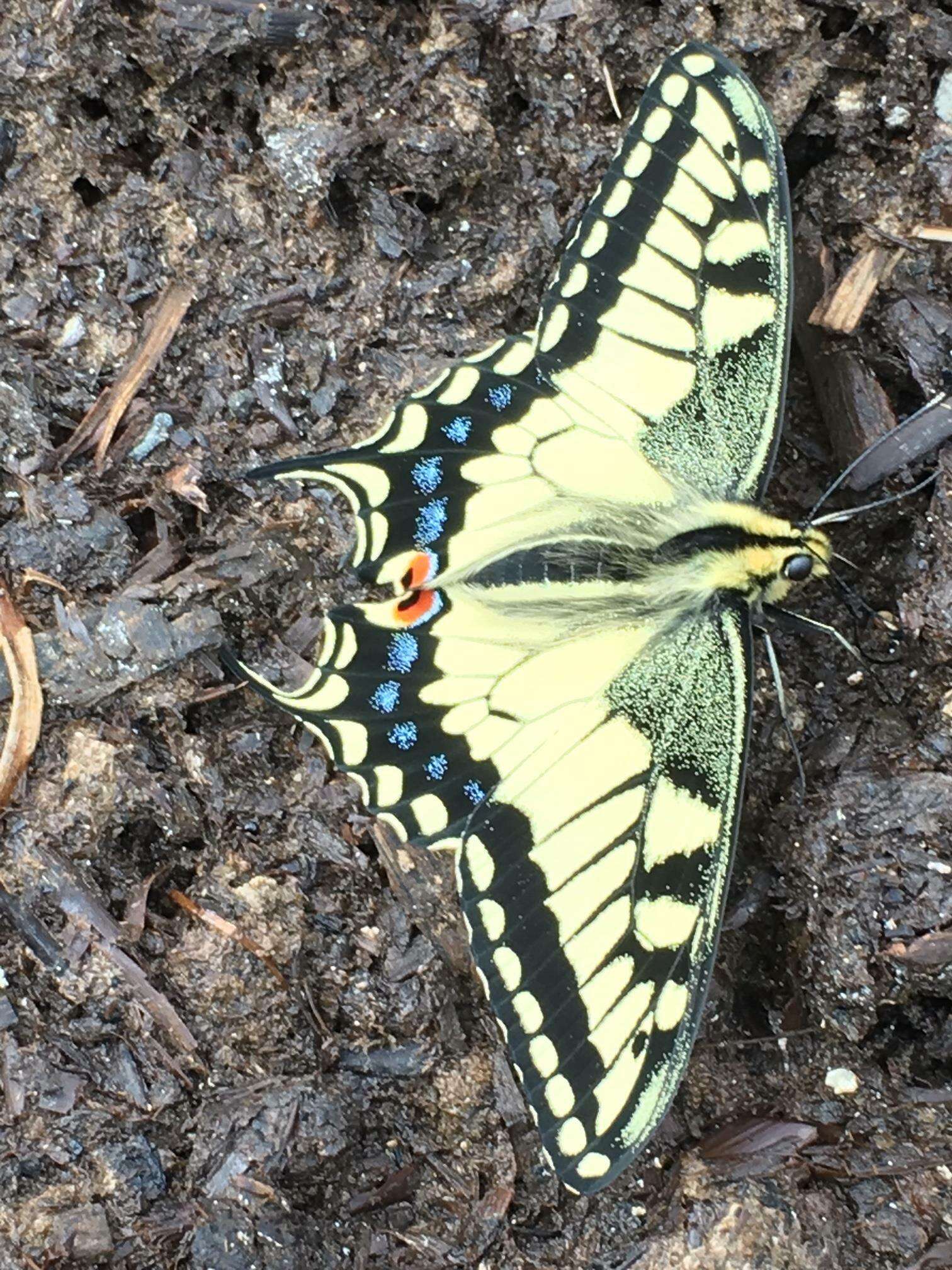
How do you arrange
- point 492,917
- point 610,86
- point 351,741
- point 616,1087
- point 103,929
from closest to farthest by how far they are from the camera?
1. point 616,1087
2. point 492,917
3. point 351,741
4. point 103,929
5. point 610,86

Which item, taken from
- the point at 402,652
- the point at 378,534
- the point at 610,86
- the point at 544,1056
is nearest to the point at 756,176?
the point at 610,86

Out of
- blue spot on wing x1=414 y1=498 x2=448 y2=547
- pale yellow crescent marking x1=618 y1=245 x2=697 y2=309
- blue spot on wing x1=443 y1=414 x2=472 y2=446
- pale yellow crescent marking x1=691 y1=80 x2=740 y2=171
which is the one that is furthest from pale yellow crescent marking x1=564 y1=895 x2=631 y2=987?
pale yellow crescent marking x1=691 y1=80 x2=740 y2=171

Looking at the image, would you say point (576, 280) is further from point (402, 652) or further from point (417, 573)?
point (402, 652)

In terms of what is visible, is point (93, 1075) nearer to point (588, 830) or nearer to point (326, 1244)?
point (326, 1244)

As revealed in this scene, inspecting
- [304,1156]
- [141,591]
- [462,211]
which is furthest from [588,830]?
[462,211]

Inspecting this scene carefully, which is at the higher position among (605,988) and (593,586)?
(593,586)

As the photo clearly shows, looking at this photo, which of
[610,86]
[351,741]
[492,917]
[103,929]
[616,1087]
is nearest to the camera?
[616,1087]

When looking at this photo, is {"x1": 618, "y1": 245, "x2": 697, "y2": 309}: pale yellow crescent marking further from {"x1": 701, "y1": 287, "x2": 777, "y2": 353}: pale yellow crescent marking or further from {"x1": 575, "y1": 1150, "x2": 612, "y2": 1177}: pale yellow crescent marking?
{"x1": 575, "y1": 1150, "x2": 612, "y2": 1177}: pale yellow crescent marking
